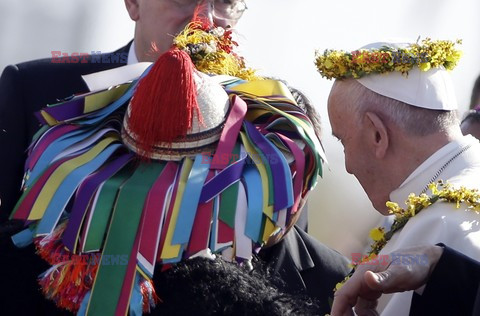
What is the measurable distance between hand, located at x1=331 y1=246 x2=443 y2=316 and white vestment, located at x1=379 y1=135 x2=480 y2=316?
427 mm

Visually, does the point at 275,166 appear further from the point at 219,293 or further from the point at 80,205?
the point at 80,205

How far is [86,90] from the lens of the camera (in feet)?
10.8

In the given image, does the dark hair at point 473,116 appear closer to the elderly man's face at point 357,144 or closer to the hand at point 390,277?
the elderly man's face at point 357,144

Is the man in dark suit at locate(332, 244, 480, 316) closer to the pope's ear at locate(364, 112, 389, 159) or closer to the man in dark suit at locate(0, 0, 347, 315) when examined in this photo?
the man in dark suit at locate(0, 0, 347, 315)

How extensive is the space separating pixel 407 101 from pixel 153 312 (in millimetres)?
983

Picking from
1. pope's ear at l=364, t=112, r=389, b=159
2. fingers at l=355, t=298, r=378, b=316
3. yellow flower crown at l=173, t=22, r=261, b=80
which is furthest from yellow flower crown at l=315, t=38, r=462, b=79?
fingers at l=355, t=298, r=378, b=316

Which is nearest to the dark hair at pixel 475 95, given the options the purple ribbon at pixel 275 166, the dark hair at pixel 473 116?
the dark hair at pixel 473 116

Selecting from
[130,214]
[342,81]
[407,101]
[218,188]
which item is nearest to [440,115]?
[407,101]

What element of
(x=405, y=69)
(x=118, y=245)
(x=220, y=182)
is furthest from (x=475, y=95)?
(x=118, y=245)

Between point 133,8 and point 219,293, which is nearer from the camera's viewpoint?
point 219,293

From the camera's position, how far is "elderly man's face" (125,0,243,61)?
331 centimetres

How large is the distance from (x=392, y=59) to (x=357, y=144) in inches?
10.6

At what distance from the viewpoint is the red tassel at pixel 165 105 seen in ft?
7.72

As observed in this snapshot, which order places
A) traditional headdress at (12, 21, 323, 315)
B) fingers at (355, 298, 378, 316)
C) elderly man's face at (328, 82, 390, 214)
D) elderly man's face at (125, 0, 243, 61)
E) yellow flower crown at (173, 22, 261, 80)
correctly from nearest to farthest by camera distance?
fingers at (355, 298, 378, 316) → traditional headdress at (12, 21, 323, 315) → yellow flower crown at (173, 22, 261, 80) → elderly man's face at (328, 82, 390, 214) → elderly man's face at (125, 0, 243, 61)
